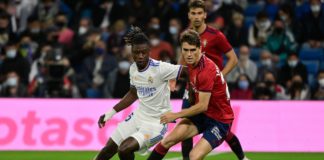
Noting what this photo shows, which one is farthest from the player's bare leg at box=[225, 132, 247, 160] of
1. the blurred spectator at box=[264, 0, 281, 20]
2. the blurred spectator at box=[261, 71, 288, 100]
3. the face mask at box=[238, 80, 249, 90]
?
the blurred spectator at box=[264, 0, 281, 20]

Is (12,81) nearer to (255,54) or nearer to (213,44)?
(255,54)

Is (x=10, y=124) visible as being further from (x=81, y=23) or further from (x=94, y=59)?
(x=81, y=23)

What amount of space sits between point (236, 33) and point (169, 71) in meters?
7.87

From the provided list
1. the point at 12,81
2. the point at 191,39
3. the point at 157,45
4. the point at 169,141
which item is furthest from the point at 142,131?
the point at 12,81

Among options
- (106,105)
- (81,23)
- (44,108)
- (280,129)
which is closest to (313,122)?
(280,129)

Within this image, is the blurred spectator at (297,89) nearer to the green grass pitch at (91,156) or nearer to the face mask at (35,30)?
the green grass pitch at (91,156)

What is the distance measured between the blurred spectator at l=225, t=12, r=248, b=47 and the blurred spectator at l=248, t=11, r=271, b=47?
0.33 meters

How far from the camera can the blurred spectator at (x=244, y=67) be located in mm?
16031

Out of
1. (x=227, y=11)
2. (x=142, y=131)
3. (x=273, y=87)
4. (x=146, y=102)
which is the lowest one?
(x=273, y=87)

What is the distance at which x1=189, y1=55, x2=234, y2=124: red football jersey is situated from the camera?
8883 millimetres

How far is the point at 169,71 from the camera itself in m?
9.45

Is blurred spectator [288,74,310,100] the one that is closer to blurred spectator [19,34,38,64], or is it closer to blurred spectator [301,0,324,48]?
blurred spectator [301,0,324,48]

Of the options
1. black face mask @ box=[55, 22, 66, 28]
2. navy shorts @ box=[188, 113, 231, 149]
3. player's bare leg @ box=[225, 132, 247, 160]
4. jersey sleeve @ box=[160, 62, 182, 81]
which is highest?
jersey sleeve @ box=[160, 62, 182, 81]

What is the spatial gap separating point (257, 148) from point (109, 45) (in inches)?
182
